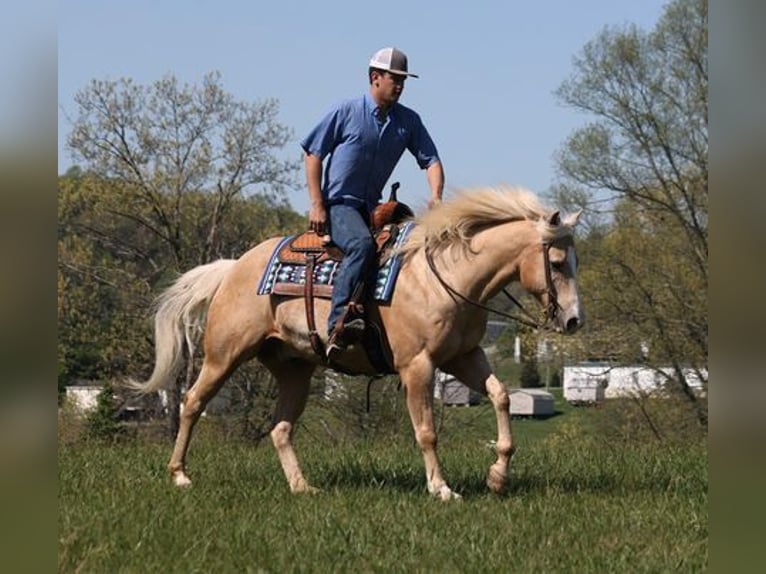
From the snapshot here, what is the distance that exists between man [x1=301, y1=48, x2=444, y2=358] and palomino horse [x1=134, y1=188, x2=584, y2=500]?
305 mm

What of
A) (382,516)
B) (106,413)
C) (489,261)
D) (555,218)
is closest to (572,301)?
(555,218)

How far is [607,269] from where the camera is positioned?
36719mm

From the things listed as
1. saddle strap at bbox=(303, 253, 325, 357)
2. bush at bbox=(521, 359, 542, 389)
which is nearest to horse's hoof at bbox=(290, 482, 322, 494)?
saddle strap at bbox=(303, 253, 325, 357)

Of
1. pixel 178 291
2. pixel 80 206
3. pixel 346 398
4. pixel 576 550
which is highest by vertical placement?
pixel 80 206

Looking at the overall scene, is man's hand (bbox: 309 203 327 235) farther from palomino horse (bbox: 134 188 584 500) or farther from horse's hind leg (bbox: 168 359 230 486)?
horse's hind leg (bbox: 168 359 230 486)

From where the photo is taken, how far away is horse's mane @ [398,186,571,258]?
8391mm

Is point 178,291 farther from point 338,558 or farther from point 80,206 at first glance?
point 80,206

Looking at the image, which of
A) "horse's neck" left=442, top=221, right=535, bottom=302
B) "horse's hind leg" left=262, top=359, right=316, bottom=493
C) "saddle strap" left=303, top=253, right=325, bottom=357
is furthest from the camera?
"horse's hind leg" left=262, top=359, right=316, bottom=493

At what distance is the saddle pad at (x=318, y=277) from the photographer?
845 cm

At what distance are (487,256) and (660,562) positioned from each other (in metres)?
3.18

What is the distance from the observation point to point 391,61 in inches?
326

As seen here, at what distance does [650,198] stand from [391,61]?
1183 inches

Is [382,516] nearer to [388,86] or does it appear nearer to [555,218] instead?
[555,218]
